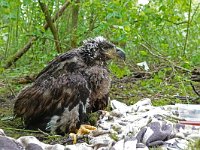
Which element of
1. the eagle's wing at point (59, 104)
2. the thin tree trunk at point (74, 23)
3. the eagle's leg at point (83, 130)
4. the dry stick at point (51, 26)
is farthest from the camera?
the thin tree trunk at point (74, 23)

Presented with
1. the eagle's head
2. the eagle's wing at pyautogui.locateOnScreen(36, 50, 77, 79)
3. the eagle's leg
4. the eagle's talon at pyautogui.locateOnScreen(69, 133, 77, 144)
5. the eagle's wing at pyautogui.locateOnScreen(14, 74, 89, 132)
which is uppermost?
the eagle's head

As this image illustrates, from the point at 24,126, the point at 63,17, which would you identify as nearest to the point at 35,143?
the point at 24,126

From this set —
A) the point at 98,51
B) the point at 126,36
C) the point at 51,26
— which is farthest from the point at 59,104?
the point at 51,26

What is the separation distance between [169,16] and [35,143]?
3241 mm

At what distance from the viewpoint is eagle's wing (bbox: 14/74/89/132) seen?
4176 millimetres

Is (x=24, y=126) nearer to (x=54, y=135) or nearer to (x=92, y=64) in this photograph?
(x=54, y=135)

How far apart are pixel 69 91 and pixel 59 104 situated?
155mm

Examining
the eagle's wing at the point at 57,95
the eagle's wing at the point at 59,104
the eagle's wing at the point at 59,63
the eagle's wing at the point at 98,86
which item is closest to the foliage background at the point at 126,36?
the eagle's wing at the point at 98,86

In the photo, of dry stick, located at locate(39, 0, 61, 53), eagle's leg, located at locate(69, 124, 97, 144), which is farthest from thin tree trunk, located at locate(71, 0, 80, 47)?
eagle's leg, located at locate(69, 124, 97, 144)

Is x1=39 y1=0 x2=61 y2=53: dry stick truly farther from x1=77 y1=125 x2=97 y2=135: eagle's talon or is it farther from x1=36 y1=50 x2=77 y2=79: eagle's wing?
x1=77 y1=125 x2=97 y2=135: eagle's talon

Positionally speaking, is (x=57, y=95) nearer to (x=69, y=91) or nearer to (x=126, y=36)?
(x=69, y=91)

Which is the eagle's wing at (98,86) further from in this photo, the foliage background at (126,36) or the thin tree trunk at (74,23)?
the thin tree trunk at (74,23)

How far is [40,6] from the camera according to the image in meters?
6.71

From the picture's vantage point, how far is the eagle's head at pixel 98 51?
454 cm
